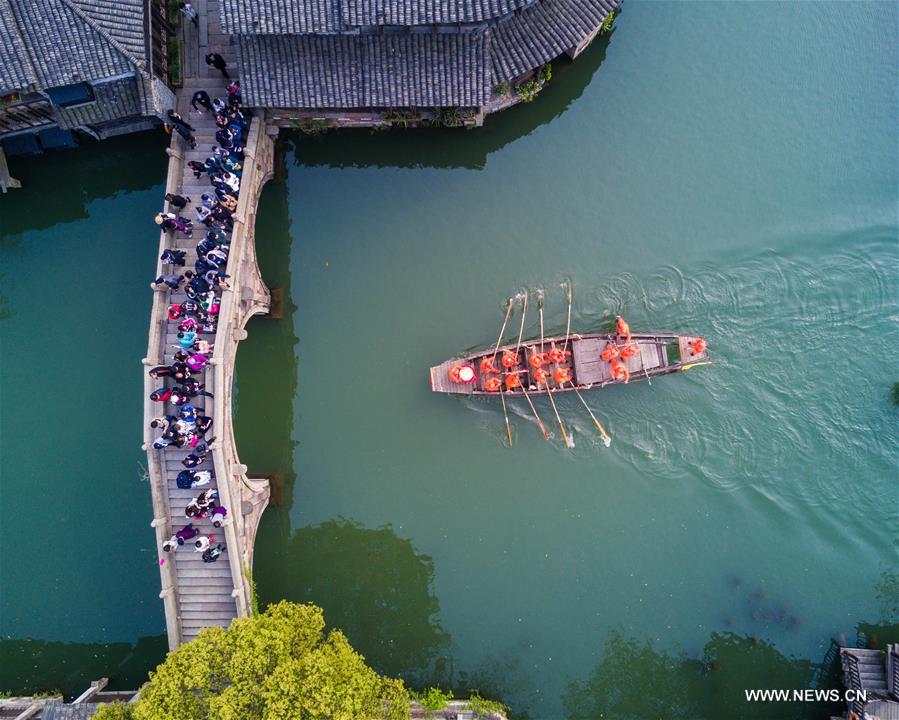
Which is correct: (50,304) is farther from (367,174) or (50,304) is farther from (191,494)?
(367,174)

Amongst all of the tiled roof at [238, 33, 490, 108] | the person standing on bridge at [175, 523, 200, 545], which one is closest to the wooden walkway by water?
the person standing on bridge at [175, 523, 200, 545]

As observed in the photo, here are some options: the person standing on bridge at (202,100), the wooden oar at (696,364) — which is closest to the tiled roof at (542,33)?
the person standing on bridge at (202,100)

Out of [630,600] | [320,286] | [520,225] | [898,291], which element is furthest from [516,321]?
[898,291]

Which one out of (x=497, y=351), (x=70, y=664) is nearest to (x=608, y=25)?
(x=497, y=351)

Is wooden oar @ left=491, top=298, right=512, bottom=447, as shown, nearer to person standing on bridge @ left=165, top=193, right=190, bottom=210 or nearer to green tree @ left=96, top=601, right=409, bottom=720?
green tree @ left=96, top=601, right=409, bottom=720

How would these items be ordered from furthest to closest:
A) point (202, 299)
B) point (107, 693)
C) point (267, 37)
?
point (107, 693) < point (202, 299) < point (267, 37)
